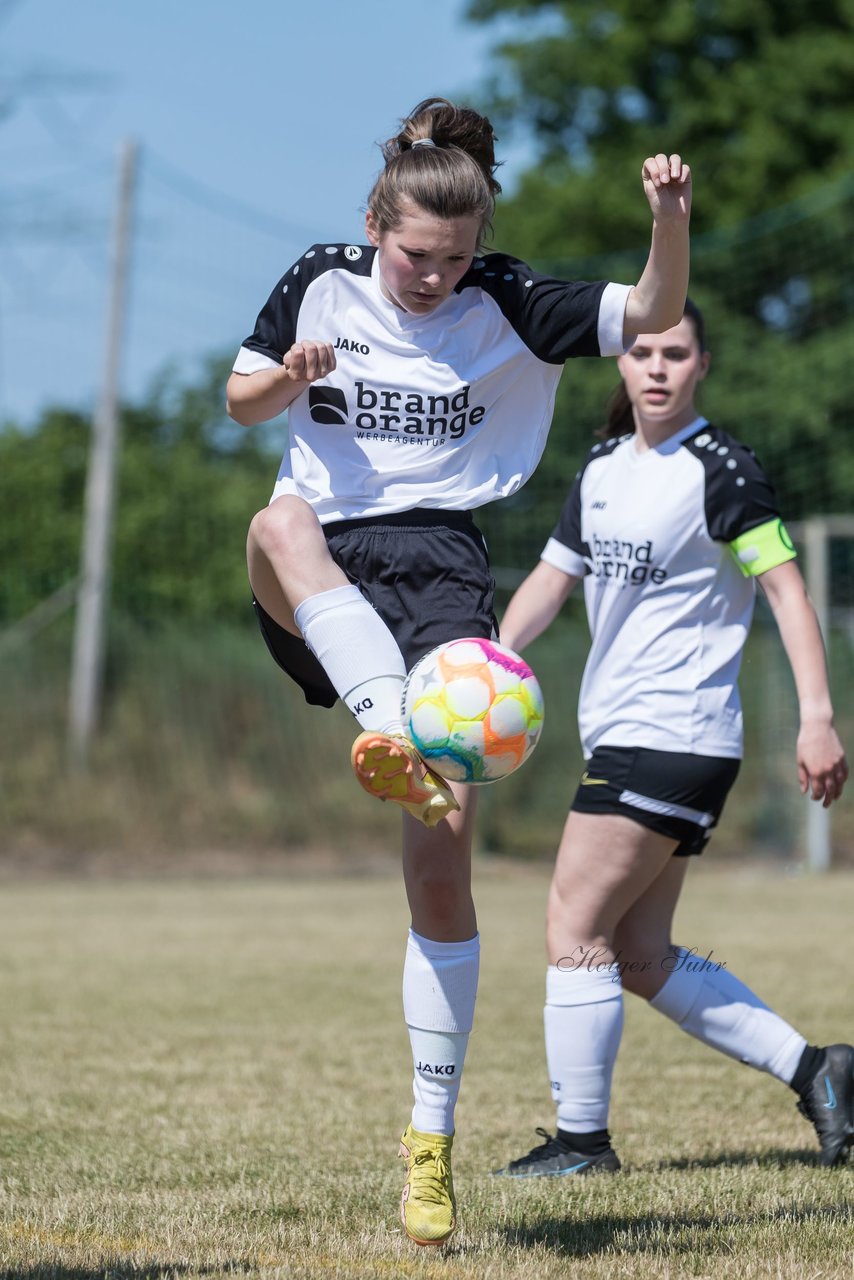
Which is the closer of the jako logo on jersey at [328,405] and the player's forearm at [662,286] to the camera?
the player's forearm at [662,286]

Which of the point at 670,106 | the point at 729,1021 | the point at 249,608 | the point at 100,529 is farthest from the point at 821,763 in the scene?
the point at 670,106

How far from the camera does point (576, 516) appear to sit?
4844mm

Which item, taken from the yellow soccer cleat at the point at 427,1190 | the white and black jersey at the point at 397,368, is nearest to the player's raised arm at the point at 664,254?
Answer: the white and black jersey at the point at 397,368

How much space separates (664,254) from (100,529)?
13.8 meters

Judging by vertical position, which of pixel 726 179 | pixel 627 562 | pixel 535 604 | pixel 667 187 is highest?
pixel 726 179

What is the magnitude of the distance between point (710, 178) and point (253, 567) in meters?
24.7

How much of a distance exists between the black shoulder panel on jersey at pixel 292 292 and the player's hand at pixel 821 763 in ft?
4.82

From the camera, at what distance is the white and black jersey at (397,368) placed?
364 centimetres

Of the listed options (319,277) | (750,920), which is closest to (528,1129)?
(319,277)

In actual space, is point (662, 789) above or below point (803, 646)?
below

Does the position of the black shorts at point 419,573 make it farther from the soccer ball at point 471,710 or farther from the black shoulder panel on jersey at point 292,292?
the black shoulder panel on jersey at point 292,292

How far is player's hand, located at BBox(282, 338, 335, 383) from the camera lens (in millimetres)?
3396

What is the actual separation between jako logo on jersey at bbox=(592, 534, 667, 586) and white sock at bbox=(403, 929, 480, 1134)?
1.33 meters

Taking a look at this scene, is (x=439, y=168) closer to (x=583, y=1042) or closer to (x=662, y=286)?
(x=662, y=286)
